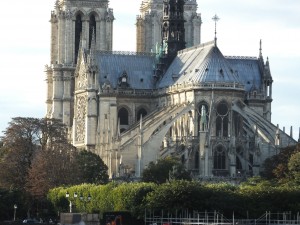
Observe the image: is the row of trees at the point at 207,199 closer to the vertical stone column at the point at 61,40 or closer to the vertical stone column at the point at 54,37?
the vertical stone column at the point at 61,40

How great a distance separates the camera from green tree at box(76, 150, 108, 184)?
145125 mm

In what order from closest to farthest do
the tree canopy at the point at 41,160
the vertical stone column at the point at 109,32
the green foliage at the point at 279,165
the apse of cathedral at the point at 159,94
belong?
the tree canopy at the point at 41,160 < the green foliage at the point at 279,165 < the apse of cathedral at the point at 159,94 < the vertical stone column at the point at 109,32

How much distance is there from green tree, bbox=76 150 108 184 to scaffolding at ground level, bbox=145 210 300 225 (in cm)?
2840

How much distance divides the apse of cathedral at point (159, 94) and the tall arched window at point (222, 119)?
9 cm

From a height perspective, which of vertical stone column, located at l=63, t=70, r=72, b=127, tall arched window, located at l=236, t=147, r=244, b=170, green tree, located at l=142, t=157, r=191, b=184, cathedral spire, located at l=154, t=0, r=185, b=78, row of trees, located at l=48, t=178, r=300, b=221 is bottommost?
row of trees, located at l=48, t=178, r=300, b=221

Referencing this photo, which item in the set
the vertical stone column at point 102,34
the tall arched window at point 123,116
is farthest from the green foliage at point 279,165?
the vertical stone column at point 102,34

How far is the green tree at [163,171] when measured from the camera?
465 ft

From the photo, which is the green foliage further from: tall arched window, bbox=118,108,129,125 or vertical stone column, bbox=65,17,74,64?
vertical stone column, bbox=65,17,74,64

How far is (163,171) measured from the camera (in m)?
143

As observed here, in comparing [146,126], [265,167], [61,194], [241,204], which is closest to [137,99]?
[146,126]

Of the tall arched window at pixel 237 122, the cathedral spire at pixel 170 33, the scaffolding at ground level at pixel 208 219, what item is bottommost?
the scaffolding at ground level at pixel 208 219

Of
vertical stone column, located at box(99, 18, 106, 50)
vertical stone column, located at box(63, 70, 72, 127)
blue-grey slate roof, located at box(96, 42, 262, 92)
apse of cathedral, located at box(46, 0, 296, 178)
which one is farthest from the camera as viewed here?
vertical stone column, located at box(99, 18, 106, 50)

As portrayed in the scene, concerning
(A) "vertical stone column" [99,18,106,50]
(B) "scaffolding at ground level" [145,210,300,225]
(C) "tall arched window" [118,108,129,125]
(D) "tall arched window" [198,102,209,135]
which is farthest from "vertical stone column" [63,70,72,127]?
(B) "scaffolding at ground level" [145,210,300,225]

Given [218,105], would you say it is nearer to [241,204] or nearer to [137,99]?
[137,99]
